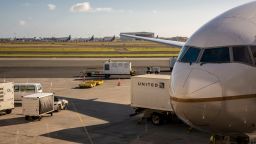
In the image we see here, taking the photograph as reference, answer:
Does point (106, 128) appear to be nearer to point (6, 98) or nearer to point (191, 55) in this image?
point (6, 98)

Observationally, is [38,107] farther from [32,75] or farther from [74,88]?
[32,75]

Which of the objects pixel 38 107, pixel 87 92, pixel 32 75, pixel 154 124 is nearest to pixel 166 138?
pixel 154 124

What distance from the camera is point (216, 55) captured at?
38.2 feet

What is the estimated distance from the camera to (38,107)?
30406 millimetres

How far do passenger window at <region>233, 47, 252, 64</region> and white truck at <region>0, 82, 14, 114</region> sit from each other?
26.0 metres

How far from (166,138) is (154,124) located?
435 centimetres

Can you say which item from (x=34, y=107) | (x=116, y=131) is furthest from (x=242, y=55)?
(x=34, y=107)

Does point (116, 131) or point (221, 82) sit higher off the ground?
point (221, 82)

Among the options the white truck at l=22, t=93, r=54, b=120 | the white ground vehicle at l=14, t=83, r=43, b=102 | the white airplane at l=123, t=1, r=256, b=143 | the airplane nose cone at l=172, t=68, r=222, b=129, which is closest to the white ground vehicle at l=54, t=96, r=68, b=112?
the white truck at l=22, t=93, r=54, b=120

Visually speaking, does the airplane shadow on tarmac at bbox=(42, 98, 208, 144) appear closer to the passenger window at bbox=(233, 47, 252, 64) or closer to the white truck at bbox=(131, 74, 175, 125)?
the white truck at bbox=(131, 74, 175, 125)

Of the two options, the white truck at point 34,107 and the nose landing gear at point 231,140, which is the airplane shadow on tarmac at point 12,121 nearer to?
the white truck at point 34,107

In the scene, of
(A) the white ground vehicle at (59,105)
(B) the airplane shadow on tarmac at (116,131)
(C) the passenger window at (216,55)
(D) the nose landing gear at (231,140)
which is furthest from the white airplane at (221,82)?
(A) the white ground vehicle at (59,105)

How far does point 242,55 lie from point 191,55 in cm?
167

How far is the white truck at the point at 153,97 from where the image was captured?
92.3ft
